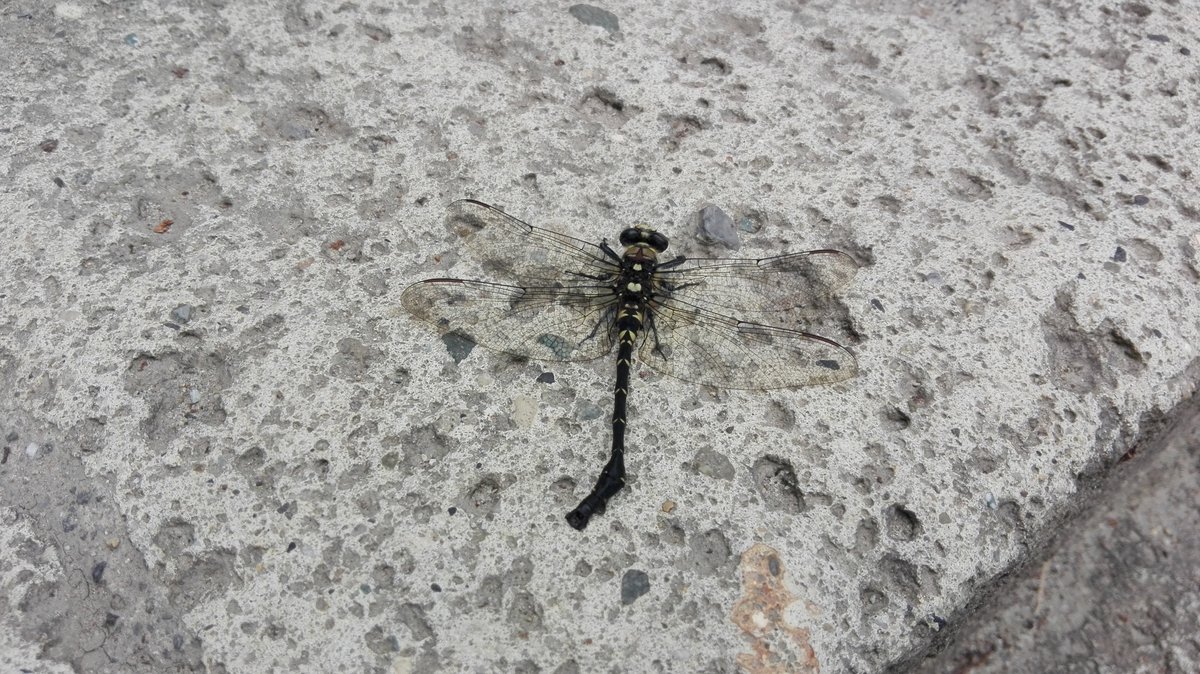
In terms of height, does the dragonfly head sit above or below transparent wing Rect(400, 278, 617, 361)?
above

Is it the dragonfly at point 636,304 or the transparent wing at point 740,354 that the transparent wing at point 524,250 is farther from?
the transparent wing at point 740,354

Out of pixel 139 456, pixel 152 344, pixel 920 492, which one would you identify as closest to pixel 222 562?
pixel 139 456

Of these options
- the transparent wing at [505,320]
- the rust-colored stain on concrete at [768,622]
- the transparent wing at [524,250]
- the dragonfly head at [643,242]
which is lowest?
the rust-colored stain on concrete at [768,622]

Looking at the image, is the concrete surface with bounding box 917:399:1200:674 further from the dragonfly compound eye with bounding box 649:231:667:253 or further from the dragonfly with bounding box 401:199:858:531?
the dragonfly compound eye with bounding box 649:231:667:253

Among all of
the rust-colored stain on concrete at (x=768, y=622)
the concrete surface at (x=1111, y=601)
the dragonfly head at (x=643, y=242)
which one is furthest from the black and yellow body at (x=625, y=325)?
the concrete surface at (x=1111, y=601)

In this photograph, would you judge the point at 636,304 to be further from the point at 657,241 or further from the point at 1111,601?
the point at 1111,601

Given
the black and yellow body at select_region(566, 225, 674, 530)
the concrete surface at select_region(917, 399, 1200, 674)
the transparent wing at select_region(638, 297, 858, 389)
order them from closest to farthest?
the concrete surface at select_region(917, 399, 1200, 674) → the black and yellow body at select_region(566, 225, 674, 530) → the transparent wing at select_region(638, 297, 858, 389)

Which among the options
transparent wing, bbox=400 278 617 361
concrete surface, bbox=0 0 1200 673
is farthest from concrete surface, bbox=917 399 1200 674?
transparent wing, bbox=400 278 617 361
